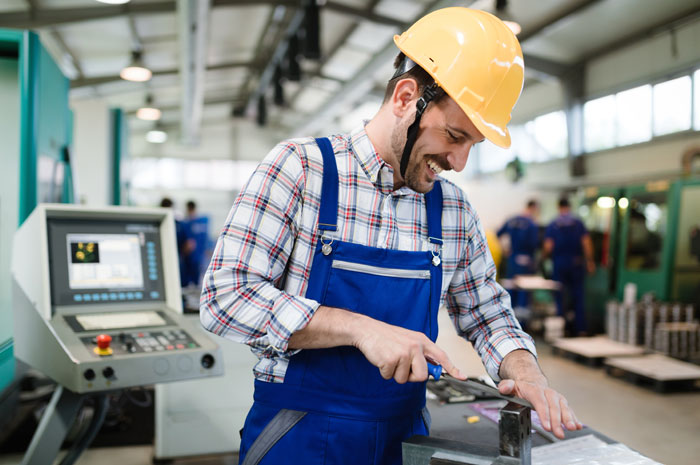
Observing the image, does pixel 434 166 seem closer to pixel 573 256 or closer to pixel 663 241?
pixel 663 241

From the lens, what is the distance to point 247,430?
1049mm

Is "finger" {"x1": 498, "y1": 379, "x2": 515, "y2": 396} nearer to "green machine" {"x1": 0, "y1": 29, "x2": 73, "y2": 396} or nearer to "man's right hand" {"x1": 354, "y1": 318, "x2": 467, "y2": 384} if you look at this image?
"man's right hand" {"x1": 354, "y1": 318, "x2": 467, "y2": 384}

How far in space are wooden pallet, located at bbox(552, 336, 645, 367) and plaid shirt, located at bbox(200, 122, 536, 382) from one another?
4453mm

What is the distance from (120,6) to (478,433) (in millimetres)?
6093

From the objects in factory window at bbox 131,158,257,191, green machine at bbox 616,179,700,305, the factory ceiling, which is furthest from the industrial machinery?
factory window at bbox 131,158,257,191

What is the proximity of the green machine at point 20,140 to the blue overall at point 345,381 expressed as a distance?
4.54 feet

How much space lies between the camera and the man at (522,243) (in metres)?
6.83

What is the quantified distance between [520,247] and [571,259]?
742 millimetres

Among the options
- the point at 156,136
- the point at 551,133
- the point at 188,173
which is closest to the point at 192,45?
the point at 551,133

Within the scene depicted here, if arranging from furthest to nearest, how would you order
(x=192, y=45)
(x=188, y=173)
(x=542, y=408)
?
(x=188, y=173), (x=192, y=45), (x=542, y=408)

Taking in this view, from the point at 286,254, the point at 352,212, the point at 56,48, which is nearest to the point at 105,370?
the point at 286,254

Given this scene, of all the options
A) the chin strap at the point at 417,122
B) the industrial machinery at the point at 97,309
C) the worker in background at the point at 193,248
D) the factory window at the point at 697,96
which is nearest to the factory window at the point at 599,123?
the factory window at the point at 697,96

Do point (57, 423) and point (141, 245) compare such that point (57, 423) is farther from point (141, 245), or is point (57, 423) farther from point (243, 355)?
point (243, 355)

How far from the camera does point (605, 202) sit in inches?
254
